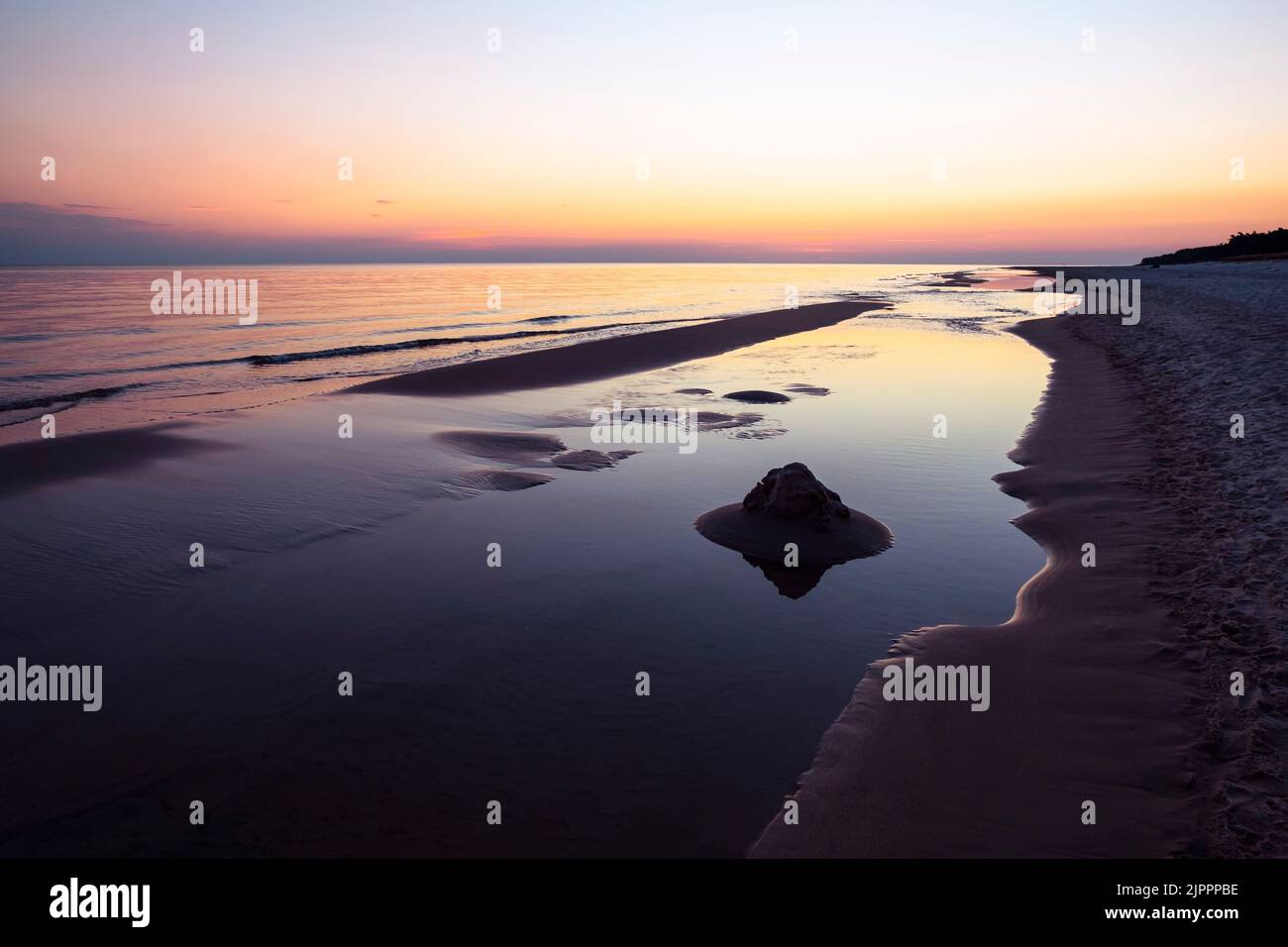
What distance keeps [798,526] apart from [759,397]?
489 inches

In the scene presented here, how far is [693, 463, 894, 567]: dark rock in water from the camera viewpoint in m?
9.62

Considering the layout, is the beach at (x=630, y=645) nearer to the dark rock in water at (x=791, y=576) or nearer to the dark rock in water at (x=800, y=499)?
the dark rock in water at (x=791, y=576)

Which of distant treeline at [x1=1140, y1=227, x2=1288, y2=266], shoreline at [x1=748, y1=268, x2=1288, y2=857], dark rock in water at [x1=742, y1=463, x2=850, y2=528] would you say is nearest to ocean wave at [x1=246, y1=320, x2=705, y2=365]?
dark rock in water at [x1=742, y1=463, x2=850, y2=528]

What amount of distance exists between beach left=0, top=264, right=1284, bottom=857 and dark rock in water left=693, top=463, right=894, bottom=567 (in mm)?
361

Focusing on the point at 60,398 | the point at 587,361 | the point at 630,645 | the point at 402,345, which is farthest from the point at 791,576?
the point at 402,345

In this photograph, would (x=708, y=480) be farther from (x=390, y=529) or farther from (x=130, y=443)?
(x=130, y=443)

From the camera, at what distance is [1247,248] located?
103688 millimetres

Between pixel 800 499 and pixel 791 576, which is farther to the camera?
pixel 800 499

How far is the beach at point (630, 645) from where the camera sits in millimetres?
4812

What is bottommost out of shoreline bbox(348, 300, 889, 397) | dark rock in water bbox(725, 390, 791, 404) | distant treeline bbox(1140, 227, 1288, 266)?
dark rock in water bbox(725, 390, 791, 404)

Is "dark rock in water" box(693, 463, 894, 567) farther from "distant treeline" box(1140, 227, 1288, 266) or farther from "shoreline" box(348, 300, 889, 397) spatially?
"distant treeline" box(1140, 227, 1288, 266)

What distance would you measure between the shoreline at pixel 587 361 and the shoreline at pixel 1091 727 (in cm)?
1801

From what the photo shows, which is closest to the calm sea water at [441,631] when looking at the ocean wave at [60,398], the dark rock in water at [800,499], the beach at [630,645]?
the beach at [630,645]

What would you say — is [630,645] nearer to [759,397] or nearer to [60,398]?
[759,397]
